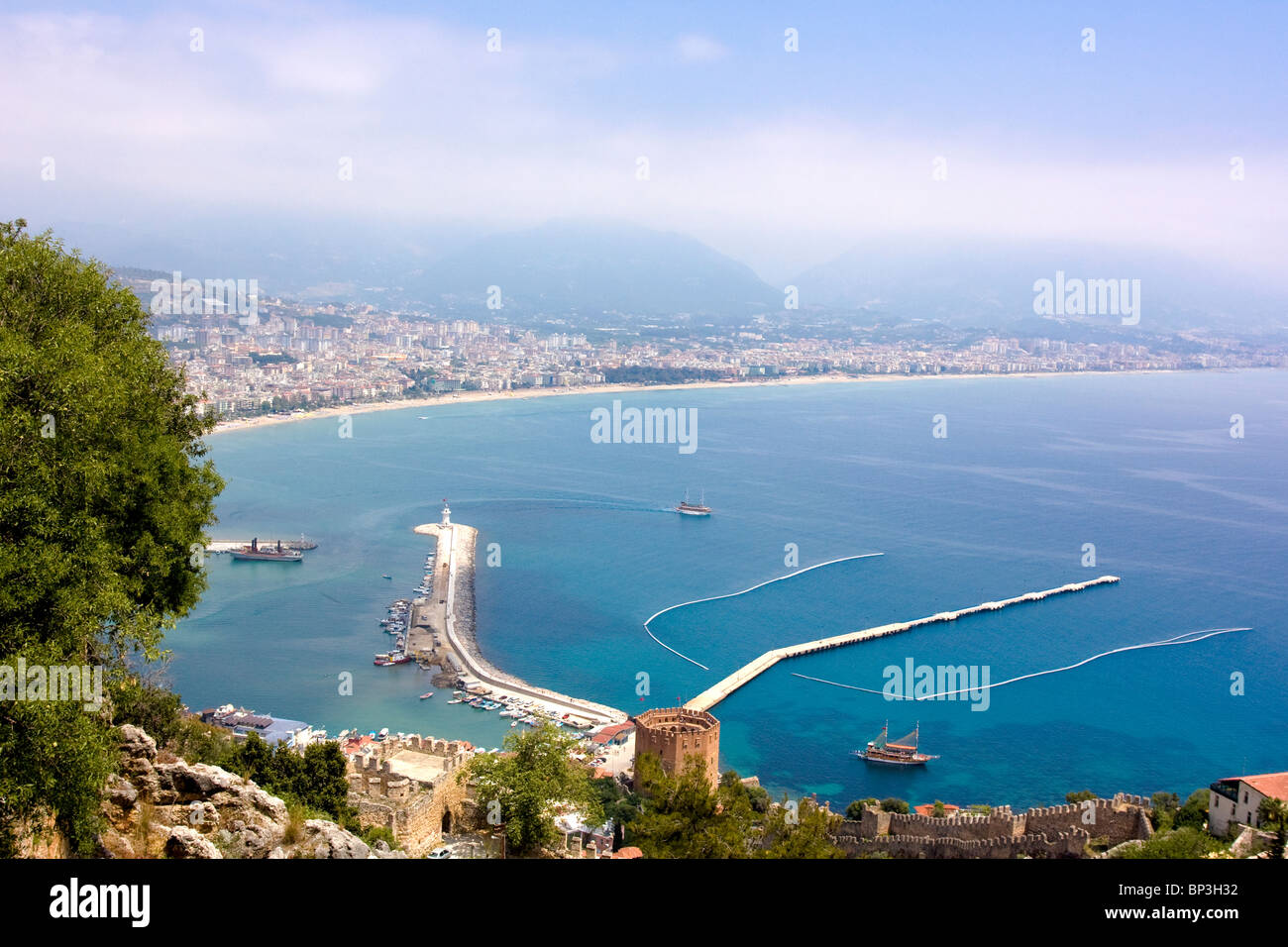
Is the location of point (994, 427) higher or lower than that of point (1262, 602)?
higher

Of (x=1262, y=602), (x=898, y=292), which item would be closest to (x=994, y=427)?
(x=1262, y=602)

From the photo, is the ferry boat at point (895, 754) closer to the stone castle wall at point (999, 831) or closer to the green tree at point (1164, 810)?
the green tree at point (1164, 810)

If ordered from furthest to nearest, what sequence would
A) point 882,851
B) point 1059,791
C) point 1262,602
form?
1. point 1262,602
2. point 1059,791
3. point 882,851

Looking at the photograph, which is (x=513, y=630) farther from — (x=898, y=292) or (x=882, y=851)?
(x=898, y=292)

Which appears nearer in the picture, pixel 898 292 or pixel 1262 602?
pixel 1262 602

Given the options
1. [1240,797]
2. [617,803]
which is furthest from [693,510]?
[1240,797]
